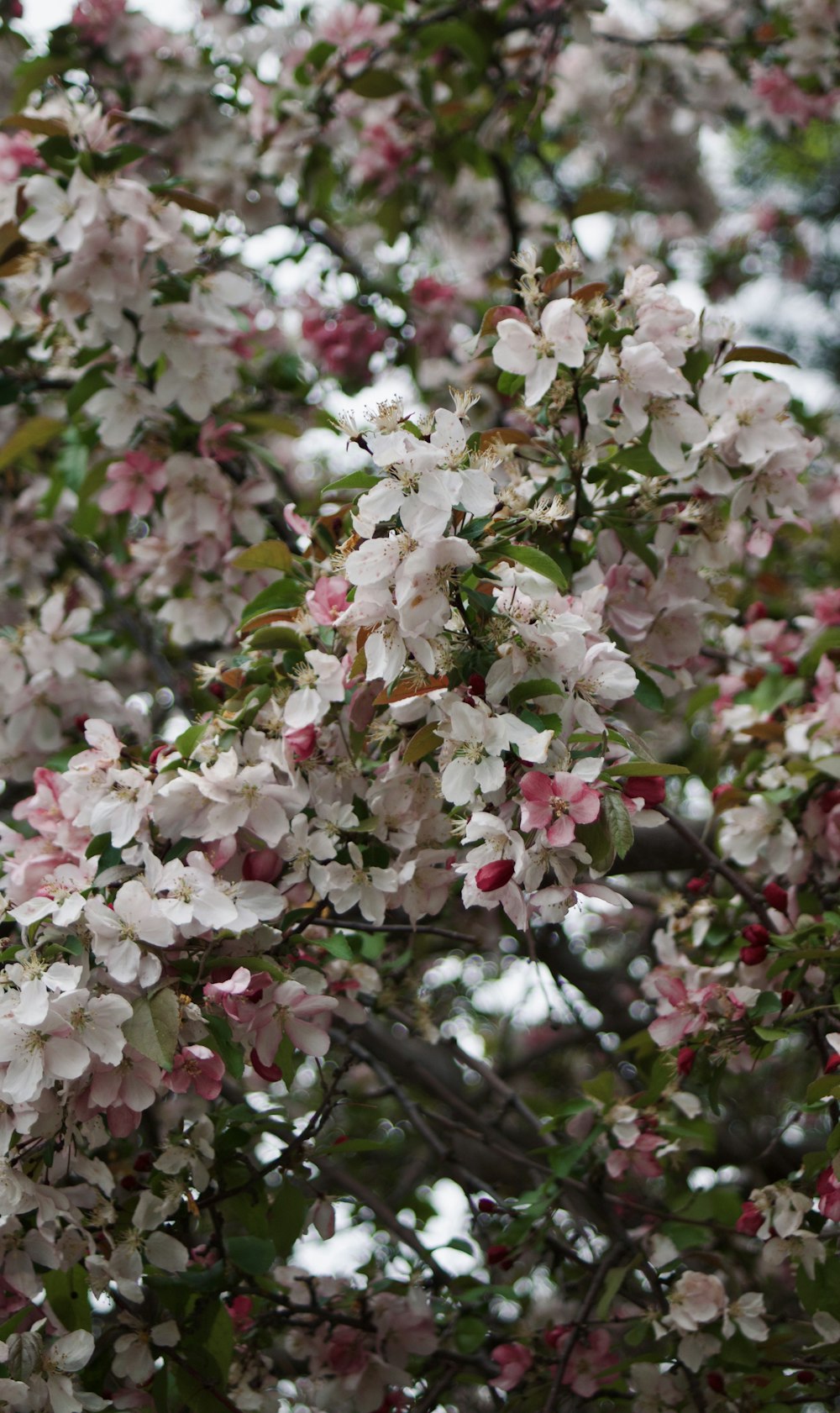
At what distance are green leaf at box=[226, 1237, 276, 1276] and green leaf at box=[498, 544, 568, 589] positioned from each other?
93cm

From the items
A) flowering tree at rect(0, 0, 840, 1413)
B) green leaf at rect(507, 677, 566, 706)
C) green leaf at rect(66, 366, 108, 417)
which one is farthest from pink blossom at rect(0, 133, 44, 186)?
green leaf at rect(507, 677, 566, 706)

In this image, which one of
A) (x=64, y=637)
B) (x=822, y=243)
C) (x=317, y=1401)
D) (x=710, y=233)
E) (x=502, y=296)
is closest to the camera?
(x=317, y=1401)

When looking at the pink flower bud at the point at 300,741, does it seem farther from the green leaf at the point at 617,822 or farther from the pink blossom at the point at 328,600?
the green leaf at the point at 617,822

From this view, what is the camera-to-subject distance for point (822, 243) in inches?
228

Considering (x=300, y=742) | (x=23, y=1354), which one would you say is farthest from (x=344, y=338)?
(x=23, y=1354)

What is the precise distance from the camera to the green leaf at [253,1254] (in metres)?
1.61

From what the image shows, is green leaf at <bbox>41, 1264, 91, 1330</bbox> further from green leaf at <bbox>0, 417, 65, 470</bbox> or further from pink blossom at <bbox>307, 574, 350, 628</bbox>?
green leaf at <bbox>0, 417, 65, 470</bbox>

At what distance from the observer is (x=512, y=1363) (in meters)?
1.83

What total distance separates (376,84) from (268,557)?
5.05ft

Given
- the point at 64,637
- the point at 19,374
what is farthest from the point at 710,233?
the point at 64,637

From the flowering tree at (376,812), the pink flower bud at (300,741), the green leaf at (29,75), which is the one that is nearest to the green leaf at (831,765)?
the flowering tree at (376,812)

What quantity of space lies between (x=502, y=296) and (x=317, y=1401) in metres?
3.07

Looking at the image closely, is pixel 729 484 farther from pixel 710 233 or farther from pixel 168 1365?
pixel 710 233

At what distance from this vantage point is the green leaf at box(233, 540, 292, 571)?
1636mm
